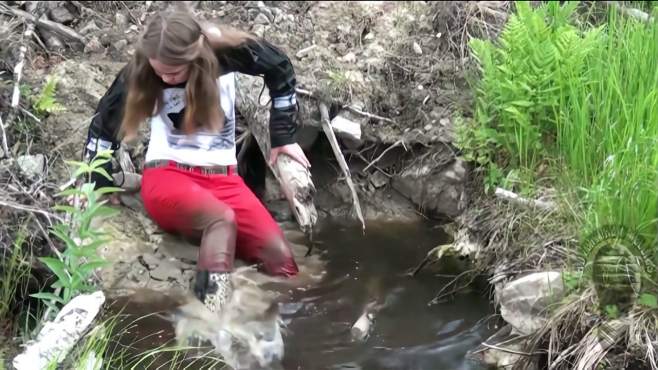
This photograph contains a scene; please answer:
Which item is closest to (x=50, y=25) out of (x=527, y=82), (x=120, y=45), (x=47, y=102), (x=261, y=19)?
(x=120, y=45)

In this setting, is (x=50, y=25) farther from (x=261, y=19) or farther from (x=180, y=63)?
(x=180, y=63)

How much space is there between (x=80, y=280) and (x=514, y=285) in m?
1.85

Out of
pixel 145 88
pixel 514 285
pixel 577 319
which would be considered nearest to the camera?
pixel 577 319

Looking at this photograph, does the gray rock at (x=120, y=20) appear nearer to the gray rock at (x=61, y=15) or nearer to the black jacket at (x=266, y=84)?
the gray rock at (x=61, y=15)

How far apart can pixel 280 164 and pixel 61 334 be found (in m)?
1.51

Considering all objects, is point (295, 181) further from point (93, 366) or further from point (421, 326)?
point (93, 366)

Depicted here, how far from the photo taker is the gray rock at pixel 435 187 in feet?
14.9

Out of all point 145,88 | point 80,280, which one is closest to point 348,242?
point 145,88

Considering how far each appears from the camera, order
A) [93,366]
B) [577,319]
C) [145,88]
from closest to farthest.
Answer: [93,366] → [577,319] → [145,88]

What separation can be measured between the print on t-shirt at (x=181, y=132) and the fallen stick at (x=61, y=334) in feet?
3.52

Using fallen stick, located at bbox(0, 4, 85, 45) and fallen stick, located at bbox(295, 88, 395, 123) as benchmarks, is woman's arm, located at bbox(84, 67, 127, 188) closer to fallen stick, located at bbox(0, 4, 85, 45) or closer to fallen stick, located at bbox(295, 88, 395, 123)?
fallen stick, located at bbox(295, 88, 395, 123)

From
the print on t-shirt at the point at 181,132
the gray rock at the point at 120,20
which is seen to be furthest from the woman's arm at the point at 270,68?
the gray rock at the point at 120,20

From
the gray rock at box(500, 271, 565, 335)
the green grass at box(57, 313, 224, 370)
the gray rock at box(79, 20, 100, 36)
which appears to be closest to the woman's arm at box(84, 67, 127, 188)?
the green grass at box(57, 313, 224, 370)

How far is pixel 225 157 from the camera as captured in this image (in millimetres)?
4035
